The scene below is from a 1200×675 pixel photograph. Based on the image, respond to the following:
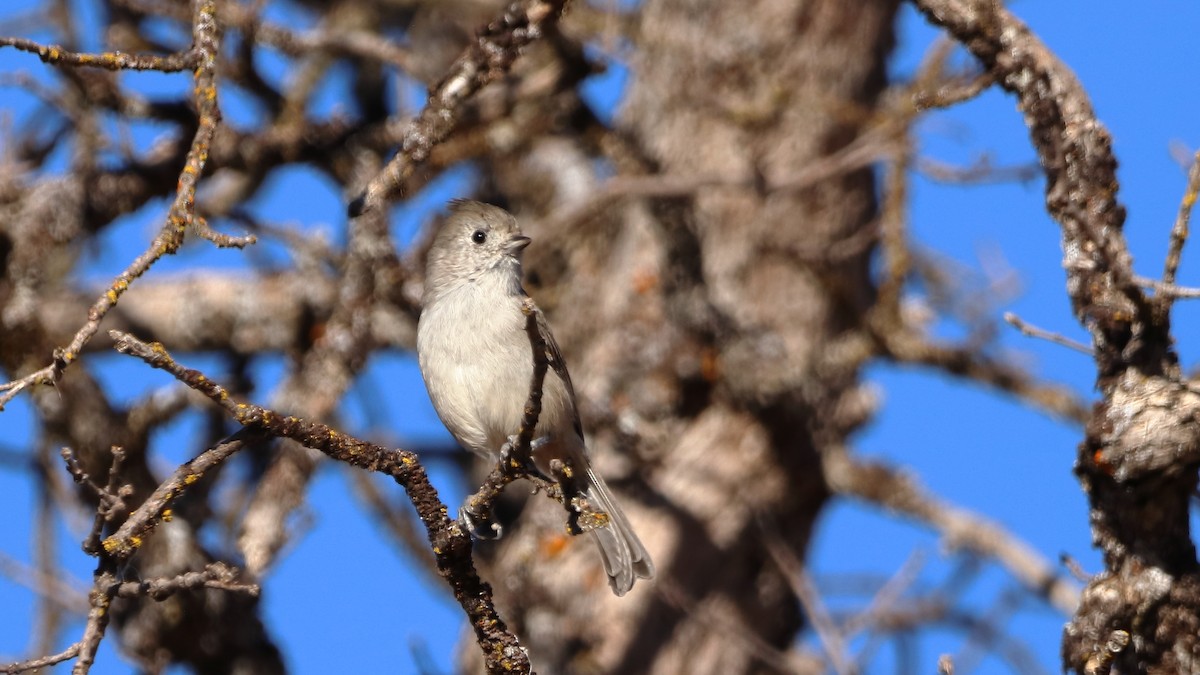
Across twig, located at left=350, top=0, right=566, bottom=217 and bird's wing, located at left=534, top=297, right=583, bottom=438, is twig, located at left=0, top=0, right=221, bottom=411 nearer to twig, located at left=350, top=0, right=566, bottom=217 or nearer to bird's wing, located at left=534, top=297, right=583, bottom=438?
twig, located at left=350, top=0, right=566, bottom=217

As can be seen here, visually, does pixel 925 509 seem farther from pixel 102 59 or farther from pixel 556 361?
pixel 102 59

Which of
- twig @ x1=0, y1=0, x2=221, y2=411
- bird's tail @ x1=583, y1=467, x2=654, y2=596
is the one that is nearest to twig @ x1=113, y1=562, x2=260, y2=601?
twig @ x1=0, y1=0, x2=221, y2=411

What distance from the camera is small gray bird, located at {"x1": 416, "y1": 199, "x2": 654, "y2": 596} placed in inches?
163

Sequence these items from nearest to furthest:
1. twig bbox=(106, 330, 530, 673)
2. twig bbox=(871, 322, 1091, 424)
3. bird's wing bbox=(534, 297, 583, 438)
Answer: twig bbox=(106, 330, 530, 673) < bird's wing bbox=(534, 297, 583, 438) < twig bbox=(871, 322, 1091, 424)

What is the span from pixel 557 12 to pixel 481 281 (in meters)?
1.07

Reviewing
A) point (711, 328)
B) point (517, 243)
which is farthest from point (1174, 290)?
point (711, 328)

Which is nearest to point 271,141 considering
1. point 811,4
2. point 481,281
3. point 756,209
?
point 481,281

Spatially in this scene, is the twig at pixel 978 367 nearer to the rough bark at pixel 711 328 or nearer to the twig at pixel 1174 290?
the rough bark at pixel 711 328

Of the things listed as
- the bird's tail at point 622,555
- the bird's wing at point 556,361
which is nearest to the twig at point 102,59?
the bird's wing at point 556,361

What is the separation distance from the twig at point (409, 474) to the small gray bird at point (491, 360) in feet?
3.20

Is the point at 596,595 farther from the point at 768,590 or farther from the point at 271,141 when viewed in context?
the point at 271,141

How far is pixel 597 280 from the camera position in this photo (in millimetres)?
6898

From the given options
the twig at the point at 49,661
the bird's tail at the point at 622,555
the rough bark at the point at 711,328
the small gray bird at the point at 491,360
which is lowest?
the twig at the point at 49,661

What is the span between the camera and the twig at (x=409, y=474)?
8.00 feet
